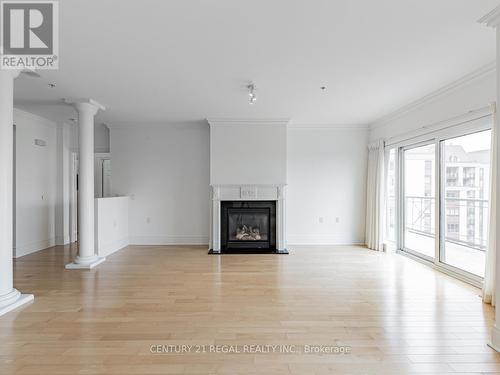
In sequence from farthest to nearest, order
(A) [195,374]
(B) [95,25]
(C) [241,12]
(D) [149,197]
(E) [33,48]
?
(D) [149,197], (E) [33,48], (B) [95,25], (C) [241,12], (A) [195,374]

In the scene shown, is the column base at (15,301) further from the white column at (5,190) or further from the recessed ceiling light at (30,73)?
the recessed ceiling light at (30,73)

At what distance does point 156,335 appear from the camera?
2.54 meters

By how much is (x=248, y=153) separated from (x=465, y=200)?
3.71 metres

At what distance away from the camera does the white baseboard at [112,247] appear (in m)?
5.37

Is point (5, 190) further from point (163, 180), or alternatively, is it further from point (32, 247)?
point (163, 180)

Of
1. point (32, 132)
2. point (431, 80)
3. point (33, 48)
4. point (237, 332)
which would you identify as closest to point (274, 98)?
point (431, 80)

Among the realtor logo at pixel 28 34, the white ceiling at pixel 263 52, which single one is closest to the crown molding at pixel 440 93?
the white ceiling at pixel 263 52

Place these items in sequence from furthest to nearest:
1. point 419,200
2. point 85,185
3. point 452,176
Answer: point 419,200, point 85,185, point 452,176

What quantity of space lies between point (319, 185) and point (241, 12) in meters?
4.75

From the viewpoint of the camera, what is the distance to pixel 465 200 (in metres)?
4.25

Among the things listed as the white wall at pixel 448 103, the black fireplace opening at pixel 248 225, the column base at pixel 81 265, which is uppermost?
the white wall at pixel 448 103

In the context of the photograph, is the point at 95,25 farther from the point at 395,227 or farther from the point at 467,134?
the point at 395,227

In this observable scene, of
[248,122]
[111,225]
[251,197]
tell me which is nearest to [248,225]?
[251,197]

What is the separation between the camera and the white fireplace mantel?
605 centimetres
